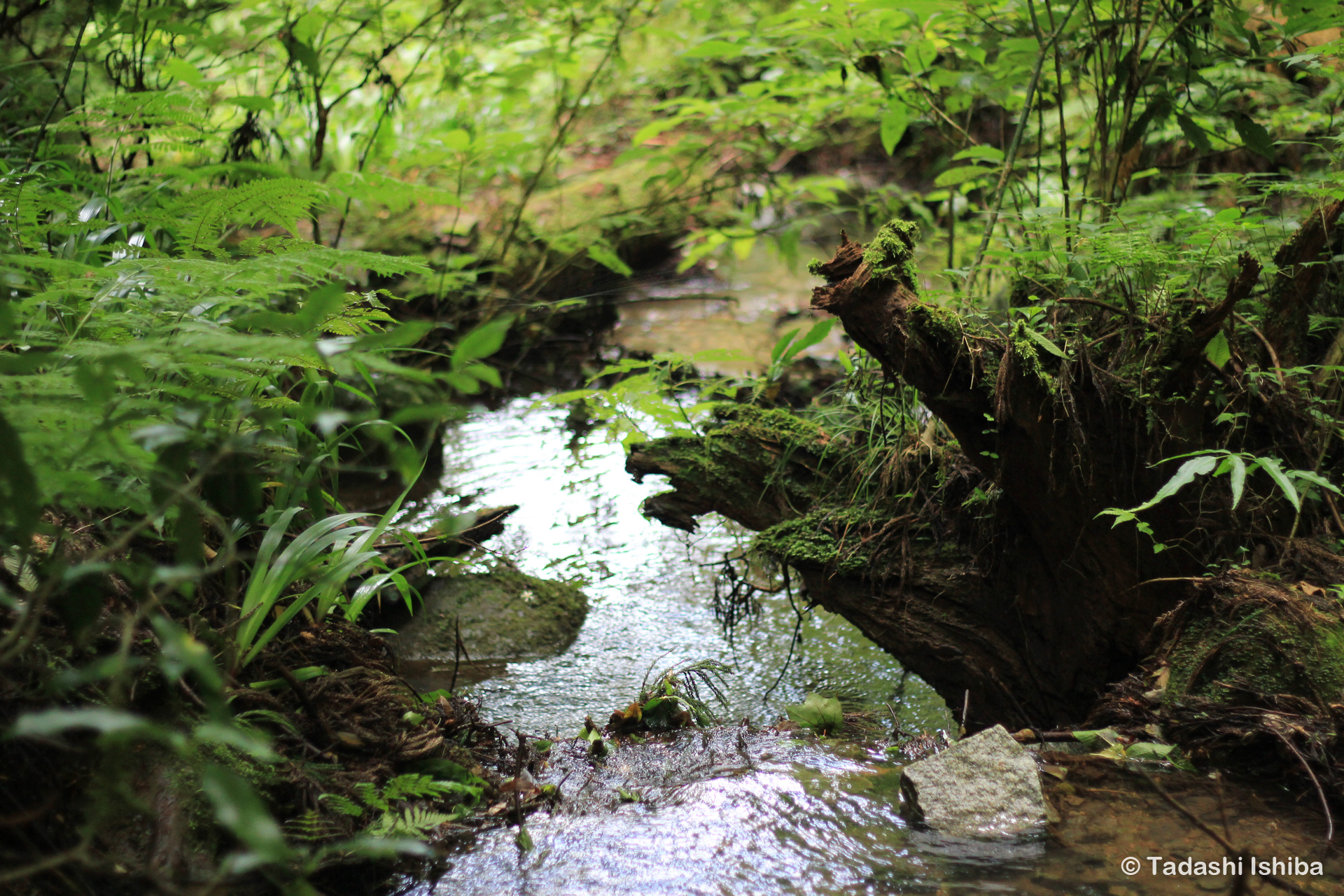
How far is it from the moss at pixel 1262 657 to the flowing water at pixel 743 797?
384 millimetres

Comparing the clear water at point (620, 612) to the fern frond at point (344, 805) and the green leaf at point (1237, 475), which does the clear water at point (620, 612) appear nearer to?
the fern frond at point (344, 805)

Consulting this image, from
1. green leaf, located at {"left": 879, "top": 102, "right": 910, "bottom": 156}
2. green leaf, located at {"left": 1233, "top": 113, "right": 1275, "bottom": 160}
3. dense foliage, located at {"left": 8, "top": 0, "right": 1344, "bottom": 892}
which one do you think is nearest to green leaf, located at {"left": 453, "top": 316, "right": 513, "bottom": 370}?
dense foliage, located at {"left": 8, "top": 0, "right": 1344, "bottom": 892}

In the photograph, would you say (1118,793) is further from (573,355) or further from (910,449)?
(573,355)

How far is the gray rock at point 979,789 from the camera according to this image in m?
1.78

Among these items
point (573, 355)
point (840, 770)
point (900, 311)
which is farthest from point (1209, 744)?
point (573, 355)

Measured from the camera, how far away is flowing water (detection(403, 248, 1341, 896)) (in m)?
1.61

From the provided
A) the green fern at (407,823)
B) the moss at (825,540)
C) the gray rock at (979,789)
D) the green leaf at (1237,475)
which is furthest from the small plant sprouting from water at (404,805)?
the green leaf at (1237,475)

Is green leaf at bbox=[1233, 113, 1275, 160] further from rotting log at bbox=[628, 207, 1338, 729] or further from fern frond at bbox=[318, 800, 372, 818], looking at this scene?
fern frond at bbox=[318, 800, 372, 818]

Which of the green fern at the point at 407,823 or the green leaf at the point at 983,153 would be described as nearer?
the green fern at the point at 407,823

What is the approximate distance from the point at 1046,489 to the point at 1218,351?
2.18ft

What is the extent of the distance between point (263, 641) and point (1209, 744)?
2332 mm

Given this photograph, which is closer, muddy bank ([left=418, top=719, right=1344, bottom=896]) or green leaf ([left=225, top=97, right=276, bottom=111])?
muddy bank ([left=418, top=719, right=1344, bottom=896])

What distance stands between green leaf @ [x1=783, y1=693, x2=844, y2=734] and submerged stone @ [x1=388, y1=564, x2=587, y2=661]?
53.6 inches

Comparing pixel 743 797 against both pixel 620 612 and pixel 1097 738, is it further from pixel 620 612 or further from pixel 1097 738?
pixel 620 612
